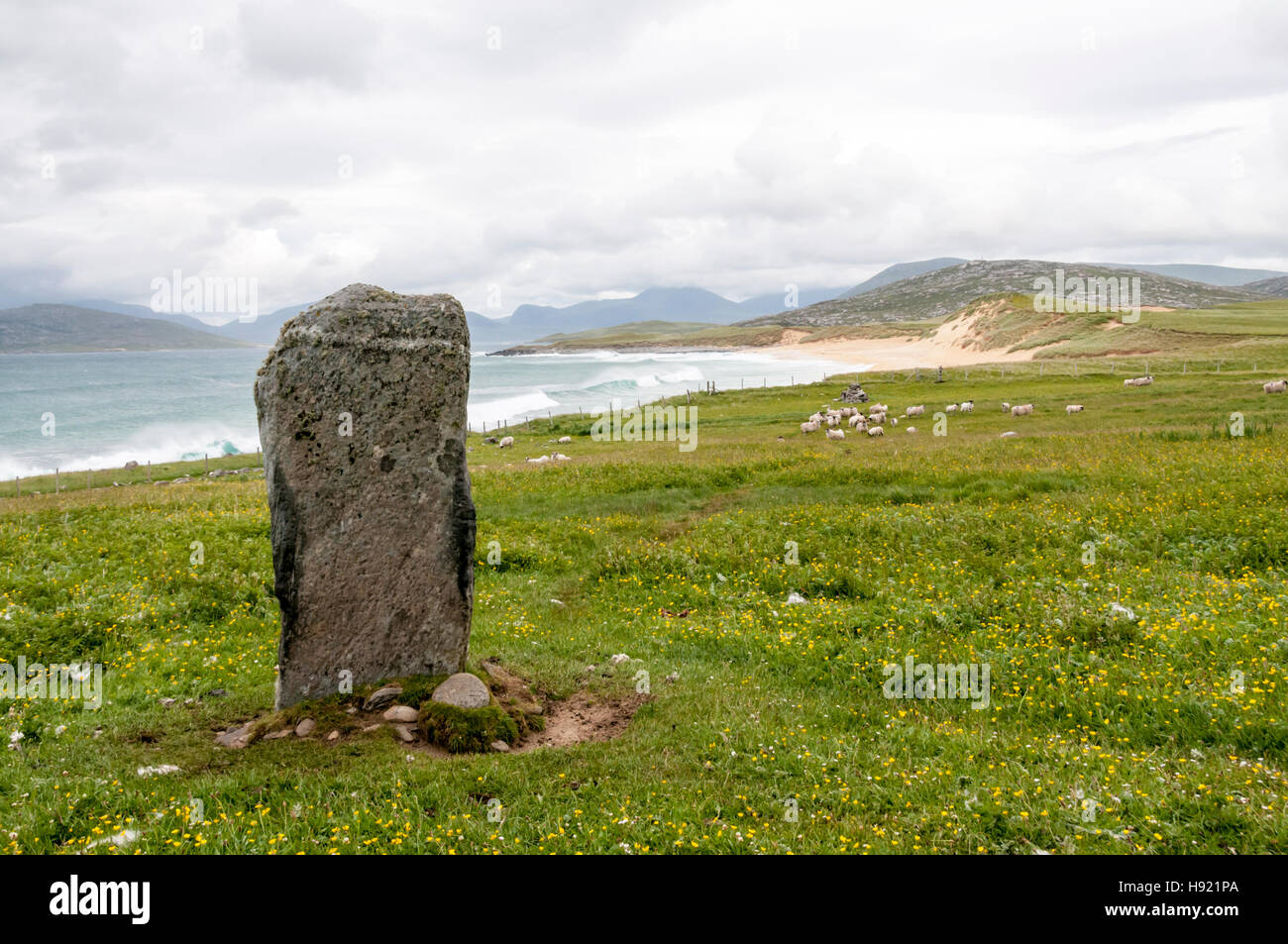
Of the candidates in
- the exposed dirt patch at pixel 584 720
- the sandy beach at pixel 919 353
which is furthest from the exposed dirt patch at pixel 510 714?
the sandy beach at pixel 919 353

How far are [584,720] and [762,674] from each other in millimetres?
3161

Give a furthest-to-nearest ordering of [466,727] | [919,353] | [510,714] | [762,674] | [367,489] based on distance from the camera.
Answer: [919,353]
[762,674]
[367,489]
[510,714]
[466,727]

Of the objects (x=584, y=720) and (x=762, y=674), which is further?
(x=762, y=674)

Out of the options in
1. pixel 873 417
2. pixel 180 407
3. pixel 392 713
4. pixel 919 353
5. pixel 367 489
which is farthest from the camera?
pixel 919 353

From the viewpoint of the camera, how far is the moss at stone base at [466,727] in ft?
30.4

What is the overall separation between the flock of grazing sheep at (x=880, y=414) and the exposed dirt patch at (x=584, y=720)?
3479cm

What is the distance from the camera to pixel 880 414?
49281 mm

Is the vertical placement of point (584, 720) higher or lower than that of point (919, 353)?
lower

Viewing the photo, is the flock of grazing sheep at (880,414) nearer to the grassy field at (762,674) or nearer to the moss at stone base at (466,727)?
the grassy field at (762,674)

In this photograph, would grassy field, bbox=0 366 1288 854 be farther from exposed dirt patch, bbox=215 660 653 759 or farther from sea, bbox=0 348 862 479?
sea, bbox=0 348 862 479

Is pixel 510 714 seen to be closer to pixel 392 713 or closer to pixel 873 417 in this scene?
pixel 392 713

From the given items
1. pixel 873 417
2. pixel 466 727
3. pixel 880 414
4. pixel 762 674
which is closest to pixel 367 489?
pixel 466 727

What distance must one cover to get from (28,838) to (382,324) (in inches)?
270

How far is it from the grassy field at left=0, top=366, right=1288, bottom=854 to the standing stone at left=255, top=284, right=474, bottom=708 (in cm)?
156
